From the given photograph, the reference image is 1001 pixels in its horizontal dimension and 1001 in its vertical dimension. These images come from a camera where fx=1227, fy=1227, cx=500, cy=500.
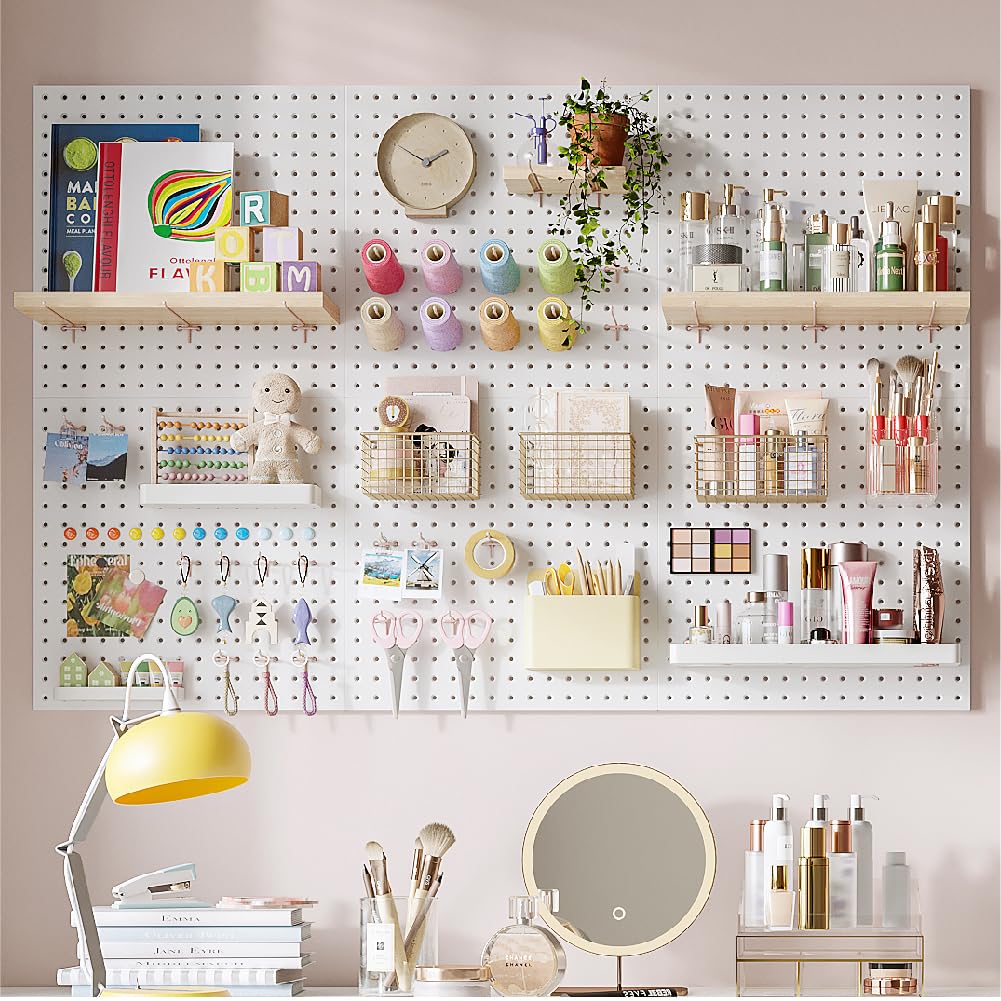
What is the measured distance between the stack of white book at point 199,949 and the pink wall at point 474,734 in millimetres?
206

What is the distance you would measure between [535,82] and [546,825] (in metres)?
1.23

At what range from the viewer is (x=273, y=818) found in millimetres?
2041

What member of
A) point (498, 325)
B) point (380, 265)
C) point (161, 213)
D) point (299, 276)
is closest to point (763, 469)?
point (498, 325)

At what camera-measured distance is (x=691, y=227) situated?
6.62 feet

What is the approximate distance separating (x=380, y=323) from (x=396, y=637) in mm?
513

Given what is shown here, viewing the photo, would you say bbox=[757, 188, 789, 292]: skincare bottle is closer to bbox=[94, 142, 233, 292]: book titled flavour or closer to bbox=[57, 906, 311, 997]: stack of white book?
bbox=[94, 142, 233, 292]: book titled flavour

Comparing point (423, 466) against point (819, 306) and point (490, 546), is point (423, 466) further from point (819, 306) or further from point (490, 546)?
point (819, 306)

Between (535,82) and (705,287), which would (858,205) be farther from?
(535,82)

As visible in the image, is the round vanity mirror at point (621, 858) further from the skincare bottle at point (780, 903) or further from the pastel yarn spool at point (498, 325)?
the pastel yarn spool at point (498, 325)

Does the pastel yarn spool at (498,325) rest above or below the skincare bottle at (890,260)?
below

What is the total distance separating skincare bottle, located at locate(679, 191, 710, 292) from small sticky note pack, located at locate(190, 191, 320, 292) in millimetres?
602

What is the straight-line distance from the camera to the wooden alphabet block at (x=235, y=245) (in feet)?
6.59

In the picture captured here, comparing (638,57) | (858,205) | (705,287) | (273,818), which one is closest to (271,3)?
(638,57)

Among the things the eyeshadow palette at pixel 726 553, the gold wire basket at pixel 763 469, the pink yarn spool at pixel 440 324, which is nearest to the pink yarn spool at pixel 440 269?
the pink yarn spool at pixel 440 324
